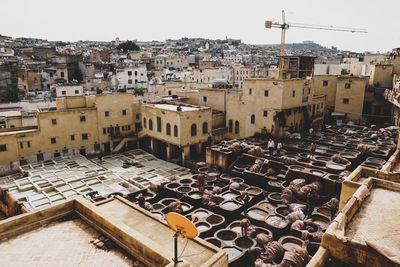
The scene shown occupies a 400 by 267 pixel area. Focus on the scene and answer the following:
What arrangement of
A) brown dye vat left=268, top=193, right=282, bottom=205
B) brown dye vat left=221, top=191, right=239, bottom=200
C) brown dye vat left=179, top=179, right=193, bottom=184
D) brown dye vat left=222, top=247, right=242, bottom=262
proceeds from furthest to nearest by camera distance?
brown dye vat left=179, top=179, right=193, bottom=184
brown dye vat left=221, top=191, right=239, bottom=200
brown dye vat left=268, top=193, right=282, bottom=205
brown dye vat left=222, top=247, right=242, bottom=262

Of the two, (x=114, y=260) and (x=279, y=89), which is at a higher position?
(x=279, y=89)

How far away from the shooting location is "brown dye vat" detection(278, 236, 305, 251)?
606 inches

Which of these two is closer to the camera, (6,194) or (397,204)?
(397,204)

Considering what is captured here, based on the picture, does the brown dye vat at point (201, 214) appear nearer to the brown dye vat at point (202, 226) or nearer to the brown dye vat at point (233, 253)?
the brown dye vat at point (202, 226)

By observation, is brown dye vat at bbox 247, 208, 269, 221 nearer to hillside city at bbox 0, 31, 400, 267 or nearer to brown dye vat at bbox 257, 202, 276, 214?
hillside city at bbox 0, 31, 400, 267

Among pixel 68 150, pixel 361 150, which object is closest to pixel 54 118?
pixel 68 150

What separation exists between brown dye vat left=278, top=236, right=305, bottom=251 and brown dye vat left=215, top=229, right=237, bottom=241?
2.70 meters

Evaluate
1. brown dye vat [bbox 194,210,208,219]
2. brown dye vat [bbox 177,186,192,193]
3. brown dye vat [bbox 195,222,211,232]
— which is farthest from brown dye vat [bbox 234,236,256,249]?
brown dye vat [bbox 177,186,192,193]

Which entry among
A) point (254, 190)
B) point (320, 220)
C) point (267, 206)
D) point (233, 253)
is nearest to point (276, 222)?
point (267, 206)

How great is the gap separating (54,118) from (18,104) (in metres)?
11.9

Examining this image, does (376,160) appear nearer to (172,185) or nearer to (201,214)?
(201,214)

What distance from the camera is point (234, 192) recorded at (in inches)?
883

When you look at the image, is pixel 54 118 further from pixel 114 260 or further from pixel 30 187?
pixel 114 260

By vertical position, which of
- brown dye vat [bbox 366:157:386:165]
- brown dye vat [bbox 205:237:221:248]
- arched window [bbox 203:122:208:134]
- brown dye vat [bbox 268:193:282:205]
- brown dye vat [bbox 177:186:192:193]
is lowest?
brown dye vat [bbox 177:186:192:193]
